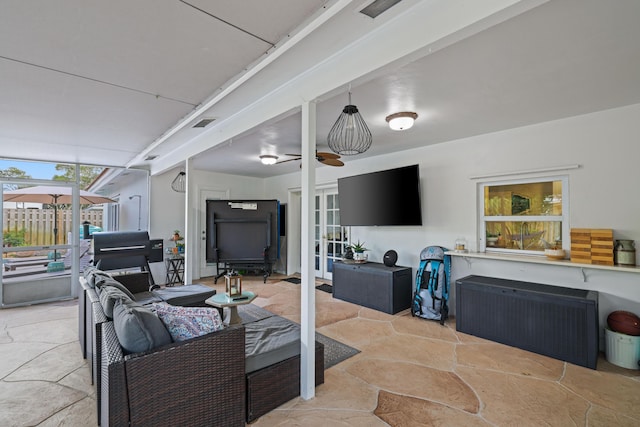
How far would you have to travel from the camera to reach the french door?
6.07 metres

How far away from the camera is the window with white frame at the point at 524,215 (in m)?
3.45

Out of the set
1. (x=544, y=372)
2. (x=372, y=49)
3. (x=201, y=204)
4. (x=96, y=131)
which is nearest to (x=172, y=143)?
(x=96, y=131)

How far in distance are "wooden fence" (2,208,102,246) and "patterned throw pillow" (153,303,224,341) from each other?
15.4ft

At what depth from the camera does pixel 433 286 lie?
4.00m

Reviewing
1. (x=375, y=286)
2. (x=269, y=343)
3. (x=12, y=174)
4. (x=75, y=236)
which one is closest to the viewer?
(x=269, y=343)

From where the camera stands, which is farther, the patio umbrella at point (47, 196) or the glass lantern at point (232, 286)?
the patio umbrella at point (47, 196)

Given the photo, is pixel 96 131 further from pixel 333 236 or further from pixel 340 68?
pixel 333 236

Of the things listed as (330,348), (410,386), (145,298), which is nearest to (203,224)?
(145,298)

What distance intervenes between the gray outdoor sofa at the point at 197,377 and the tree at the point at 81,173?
4.11 metres

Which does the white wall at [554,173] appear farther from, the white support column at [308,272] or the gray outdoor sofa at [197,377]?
the gray outdoor sofa at [197,377]

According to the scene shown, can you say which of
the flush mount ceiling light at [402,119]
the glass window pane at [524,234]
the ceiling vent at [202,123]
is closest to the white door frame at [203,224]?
the ceiling vent at [202,123]

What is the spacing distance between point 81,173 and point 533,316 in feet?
23.3

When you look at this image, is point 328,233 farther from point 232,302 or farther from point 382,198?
point 232,302

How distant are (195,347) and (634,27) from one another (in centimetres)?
303
